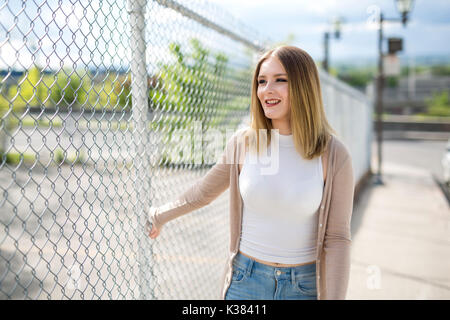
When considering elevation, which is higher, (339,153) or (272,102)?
(272,102)

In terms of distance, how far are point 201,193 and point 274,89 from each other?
27.4 inches

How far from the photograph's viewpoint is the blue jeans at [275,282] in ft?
A: 6.56

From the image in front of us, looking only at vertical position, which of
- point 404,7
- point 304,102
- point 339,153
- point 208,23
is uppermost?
point 404,7

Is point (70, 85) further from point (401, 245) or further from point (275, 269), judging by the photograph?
point (401, 245)

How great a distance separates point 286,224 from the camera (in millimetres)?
2016

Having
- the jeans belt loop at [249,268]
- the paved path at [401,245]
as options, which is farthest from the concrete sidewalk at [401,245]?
the jeans belt loop at [249,268]

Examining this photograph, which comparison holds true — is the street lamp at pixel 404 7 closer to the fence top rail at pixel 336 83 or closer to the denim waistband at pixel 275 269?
the fence top rail at pixel 336 83

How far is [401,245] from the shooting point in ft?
18.5

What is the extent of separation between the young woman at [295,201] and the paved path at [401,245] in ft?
7.90

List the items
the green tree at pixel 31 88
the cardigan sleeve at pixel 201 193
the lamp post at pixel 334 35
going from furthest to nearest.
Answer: the lamp post at pixel 334 35
the cardigan sleeve at pixel 201 193
the green tree at pixel 31 88

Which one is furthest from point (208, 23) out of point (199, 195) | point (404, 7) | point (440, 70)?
point (440, 70)

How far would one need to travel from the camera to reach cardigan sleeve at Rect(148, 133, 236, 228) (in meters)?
2.24

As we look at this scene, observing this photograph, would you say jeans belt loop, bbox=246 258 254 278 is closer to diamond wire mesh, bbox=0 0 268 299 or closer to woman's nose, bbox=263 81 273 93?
diamond wire mesh, bbox=0 0 268 299

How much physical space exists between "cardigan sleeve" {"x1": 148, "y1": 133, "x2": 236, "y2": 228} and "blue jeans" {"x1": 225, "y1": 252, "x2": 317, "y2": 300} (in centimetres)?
43
